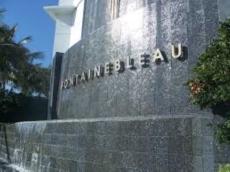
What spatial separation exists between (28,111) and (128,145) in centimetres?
1655

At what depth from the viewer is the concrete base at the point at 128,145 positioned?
4.55 meters

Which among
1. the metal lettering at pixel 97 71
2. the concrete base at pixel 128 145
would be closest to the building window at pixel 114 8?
the metal lettering at pixel 97 71

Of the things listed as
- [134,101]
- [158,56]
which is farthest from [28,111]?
[158,56]

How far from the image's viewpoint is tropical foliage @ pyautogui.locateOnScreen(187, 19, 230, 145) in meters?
4.18

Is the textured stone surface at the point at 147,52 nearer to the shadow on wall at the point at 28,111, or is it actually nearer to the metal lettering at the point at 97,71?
the metal lettering at the point at 97,71

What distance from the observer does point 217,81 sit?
4305 mm

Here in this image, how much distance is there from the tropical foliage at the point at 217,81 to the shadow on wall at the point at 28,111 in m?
17.4

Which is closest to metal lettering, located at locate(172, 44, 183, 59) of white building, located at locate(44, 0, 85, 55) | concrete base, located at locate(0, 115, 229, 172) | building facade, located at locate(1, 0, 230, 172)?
building facade, located at locate(1, 0, 230, 172)

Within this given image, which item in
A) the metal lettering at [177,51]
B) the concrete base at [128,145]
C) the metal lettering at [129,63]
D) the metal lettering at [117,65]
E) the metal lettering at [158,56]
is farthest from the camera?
the metal lettering at [117,65]

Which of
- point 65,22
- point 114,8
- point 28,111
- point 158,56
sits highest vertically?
point 65,22

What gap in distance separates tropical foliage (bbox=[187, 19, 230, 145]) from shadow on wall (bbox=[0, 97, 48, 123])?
1739cm

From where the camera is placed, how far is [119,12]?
9.91 meters

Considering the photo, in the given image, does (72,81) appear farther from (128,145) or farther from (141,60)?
(128,145)

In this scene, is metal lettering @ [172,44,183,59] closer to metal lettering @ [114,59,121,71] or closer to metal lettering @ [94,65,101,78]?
metal lettering @ [114,59,121,71]
